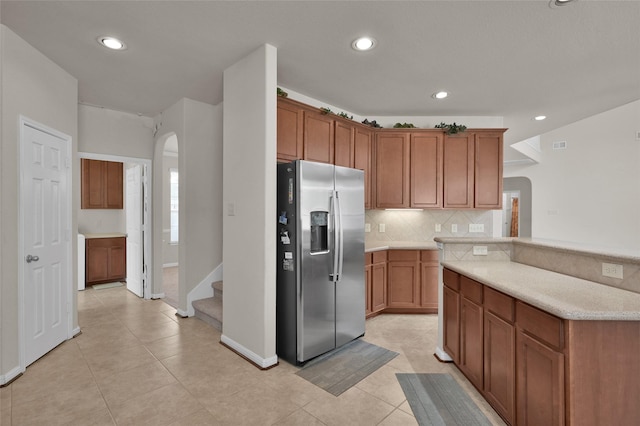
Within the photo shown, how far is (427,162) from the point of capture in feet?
14.5

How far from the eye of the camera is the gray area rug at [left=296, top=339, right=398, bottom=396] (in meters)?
2.52

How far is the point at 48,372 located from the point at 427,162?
15.8ft

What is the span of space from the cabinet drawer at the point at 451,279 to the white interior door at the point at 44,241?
3779 millimetres

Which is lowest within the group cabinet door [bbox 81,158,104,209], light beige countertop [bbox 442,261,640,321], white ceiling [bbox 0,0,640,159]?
light beige countertop [bbox 442,261,640,321]

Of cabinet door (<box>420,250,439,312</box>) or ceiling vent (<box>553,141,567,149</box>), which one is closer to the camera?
cabinet door (<box>420,250,439,312</box>)

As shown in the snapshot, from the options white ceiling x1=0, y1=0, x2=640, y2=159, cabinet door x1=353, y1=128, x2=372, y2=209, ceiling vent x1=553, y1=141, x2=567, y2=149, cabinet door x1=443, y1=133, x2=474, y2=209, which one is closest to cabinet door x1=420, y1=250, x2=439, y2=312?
cabinet door x1=443, y1=133, x2=474, y2=209

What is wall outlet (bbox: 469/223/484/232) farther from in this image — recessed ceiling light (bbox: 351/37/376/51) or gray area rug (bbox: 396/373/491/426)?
recessed ceiling light (bbox: 351/37/376/51)

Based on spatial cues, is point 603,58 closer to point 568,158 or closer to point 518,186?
point 568,158

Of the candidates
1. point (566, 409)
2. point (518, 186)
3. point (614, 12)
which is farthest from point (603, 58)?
point (518, 186)

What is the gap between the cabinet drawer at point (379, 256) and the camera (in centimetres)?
393

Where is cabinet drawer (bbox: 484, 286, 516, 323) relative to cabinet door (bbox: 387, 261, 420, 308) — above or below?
above

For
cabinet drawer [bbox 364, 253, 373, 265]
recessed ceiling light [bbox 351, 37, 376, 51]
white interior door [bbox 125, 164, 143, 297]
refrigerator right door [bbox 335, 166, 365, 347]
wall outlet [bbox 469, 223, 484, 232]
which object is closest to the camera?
recessed ceiling light [bbox 351, 37, 376, 51]

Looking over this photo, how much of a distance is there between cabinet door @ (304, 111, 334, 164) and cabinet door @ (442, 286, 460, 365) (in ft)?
6.49

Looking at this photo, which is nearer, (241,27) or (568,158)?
(241,27)
